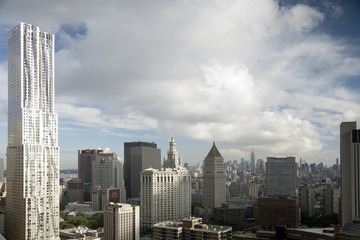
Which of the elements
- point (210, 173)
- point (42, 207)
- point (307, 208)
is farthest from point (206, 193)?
point (42, 207)

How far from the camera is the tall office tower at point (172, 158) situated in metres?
16.4

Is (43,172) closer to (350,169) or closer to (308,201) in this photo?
(350,169)

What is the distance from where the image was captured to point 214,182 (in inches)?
717

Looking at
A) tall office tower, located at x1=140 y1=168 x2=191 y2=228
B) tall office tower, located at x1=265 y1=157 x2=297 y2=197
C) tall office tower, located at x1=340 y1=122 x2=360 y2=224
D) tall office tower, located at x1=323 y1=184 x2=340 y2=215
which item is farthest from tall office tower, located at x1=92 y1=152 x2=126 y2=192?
tall office tower, located at x1=340 y1=122 x2=360 y2=224

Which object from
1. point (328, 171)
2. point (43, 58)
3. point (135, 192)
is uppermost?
point (43, 58)

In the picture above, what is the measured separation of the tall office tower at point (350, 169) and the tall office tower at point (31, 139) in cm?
758

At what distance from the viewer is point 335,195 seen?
15805 mm

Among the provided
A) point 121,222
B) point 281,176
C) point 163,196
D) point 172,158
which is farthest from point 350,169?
point 281,176

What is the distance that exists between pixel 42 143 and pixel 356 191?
27.0 feet

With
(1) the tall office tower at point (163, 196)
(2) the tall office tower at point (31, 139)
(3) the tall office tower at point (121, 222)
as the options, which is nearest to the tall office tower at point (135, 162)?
(1) the tall office tower at point (163, 196)

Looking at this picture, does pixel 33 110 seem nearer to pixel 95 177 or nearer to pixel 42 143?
pixel 42 143

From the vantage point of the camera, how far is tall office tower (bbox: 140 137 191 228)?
14539 millimetres

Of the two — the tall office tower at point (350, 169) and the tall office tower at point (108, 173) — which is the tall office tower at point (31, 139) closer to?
the tall office tower at point (350, 169)

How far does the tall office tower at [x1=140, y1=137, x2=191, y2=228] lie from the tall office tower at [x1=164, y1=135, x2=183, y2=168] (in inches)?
16.6
